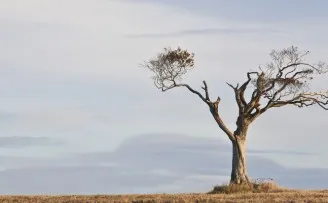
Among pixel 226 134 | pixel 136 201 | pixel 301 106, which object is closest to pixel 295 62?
pixel 301 106

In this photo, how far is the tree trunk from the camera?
5044cm

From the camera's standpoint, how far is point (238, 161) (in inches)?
1998

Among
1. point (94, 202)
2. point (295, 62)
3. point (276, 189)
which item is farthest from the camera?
point (295, 62)

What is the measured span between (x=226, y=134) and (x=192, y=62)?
479cm

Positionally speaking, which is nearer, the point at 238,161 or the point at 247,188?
the point at 247,188

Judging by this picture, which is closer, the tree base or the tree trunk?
the tree base

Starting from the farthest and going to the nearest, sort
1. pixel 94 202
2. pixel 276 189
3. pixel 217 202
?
pixel 276 189 < pixel 94 202 < pixel 217 202

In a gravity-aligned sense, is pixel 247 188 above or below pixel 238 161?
below

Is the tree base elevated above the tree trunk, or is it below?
below

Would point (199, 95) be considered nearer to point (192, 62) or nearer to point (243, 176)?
point (192, 62)

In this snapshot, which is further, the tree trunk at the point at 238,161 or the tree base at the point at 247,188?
the tree trunk at the point at 238,161

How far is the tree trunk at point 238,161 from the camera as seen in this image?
50438mm

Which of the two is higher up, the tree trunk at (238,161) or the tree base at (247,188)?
the tree trunk at (238,161)

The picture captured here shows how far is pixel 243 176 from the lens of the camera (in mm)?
50438
